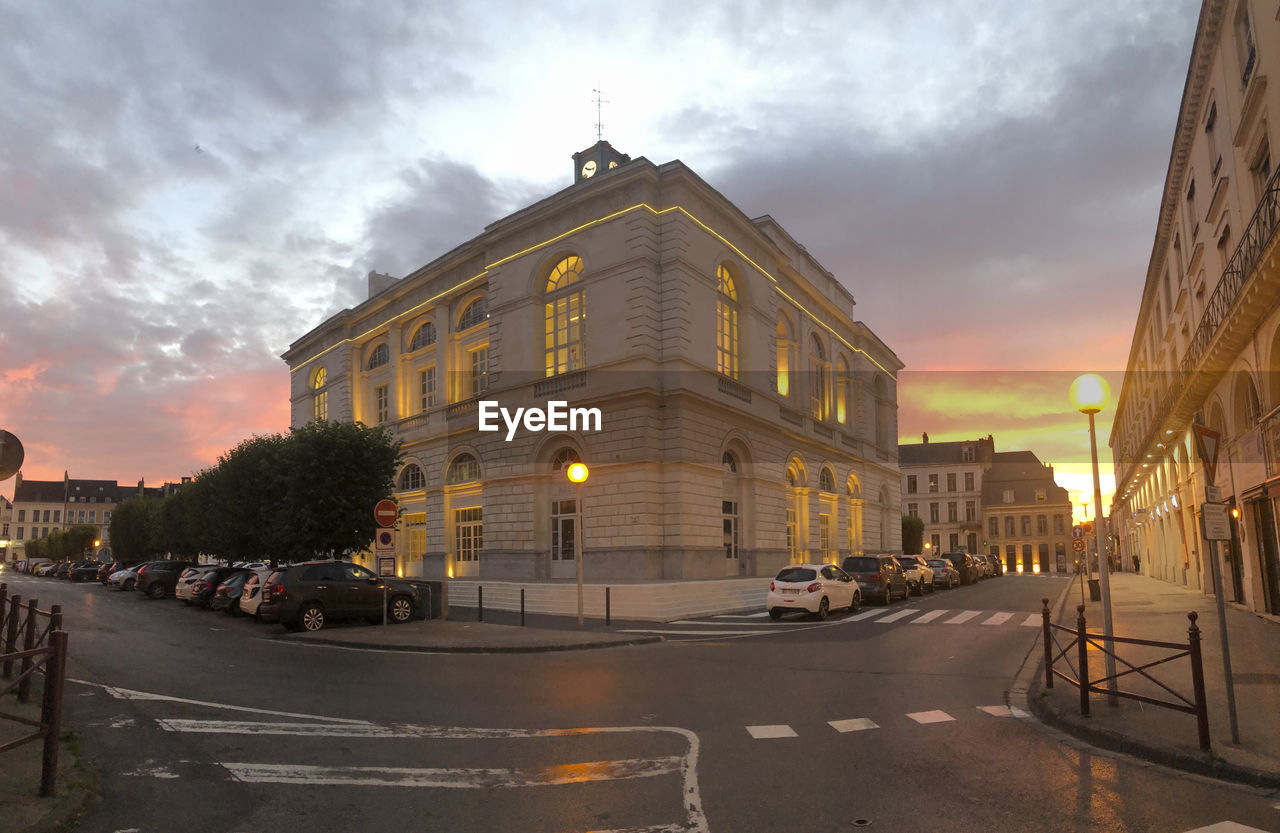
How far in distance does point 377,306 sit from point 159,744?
38.3 m

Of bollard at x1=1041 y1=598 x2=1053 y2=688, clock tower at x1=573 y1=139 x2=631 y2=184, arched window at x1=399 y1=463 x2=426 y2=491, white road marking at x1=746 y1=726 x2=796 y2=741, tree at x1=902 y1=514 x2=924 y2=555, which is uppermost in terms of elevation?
clock tower at x1=573 y1=139 x2=631 y2=184

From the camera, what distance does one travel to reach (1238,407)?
776 inches

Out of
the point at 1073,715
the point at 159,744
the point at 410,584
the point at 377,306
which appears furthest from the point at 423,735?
the point at 377,306

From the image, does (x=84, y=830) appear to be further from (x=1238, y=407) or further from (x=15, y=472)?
(x=1238, y=407)

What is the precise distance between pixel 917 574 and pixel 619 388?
1376cm

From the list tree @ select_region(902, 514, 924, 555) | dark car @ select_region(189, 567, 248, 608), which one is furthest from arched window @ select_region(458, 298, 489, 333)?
tree @ select_region(902, 514, 924, 555)

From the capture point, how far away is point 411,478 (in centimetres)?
4038

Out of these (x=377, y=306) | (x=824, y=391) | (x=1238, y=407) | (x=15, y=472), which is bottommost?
(x=15, y=472)

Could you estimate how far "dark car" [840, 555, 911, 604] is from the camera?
26.1 metres

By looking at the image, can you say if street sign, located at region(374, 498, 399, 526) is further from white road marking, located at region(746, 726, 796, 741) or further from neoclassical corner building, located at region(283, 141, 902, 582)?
white road marking, located at region(746, 726, 796, 741)

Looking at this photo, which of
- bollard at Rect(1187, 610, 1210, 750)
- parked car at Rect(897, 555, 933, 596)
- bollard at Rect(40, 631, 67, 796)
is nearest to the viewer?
bollard at Rect(40, 631, 67, 796)

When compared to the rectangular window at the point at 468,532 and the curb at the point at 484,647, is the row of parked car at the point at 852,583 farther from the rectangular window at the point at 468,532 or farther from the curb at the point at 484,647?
the rectangular window at the point at 468,532

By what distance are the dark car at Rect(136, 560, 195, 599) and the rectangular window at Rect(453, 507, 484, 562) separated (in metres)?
11.1

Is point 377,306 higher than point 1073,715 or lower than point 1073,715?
higher
